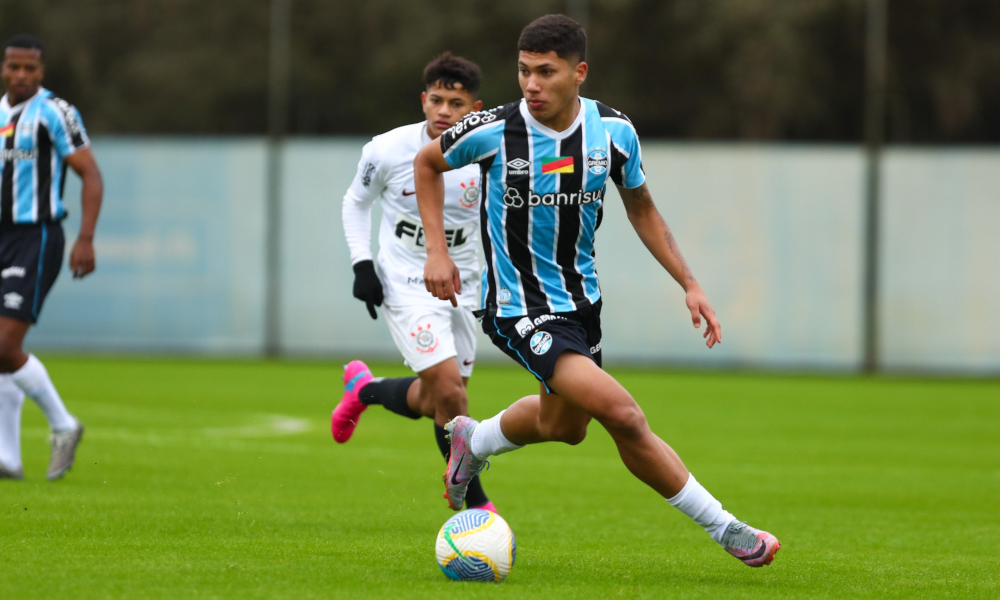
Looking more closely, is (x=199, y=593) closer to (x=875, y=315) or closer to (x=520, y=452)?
(x=520, y=452)

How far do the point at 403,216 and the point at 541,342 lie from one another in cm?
205

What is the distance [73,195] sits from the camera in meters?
20.6

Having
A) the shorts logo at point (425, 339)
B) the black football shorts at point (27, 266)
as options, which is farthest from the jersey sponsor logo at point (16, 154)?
the shorts logo at point (425, 339)

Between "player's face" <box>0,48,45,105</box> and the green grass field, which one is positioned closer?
the green grass field

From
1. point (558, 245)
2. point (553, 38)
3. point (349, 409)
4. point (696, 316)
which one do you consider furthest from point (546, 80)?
point (349, 409)

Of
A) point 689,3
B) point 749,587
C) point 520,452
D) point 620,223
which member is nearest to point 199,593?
point 749,587

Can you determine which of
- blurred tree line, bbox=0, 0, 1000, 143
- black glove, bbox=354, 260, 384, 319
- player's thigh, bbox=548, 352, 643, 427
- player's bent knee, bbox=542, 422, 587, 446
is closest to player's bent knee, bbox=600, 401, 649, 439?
player's thigh, bbox=548, 352, 643, 427

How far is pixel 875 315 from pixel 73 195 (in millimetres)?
12330

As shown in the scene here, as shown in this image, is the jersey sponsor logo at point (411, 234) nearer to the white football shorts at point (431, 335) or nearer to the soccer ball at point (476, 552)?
the white football shorts at point (431, 335)

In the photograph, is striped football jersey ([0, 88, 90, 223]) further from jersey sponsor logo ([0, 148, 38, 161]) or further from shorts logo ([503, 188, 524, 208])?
shorts logo ([503, 188, 524, 208])

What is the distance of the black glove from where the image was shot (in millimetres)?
6926

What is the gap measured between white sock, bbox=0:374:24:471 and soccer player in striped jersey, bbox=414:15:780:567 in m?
3.63

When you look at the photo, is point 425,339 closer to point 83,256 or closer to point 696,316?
point 696,316

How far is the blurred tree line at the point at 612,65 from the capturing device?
25.3 m
